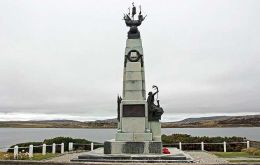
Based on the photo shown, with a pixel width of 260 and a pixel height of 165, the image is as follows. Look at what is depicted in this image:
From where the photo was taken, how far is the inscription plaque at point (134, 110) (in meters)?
20.5

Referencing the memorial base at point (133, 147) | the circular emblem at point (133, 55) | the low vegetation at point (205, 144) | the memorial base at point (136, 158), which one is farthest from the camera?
the low vegetation at point (205, 144)

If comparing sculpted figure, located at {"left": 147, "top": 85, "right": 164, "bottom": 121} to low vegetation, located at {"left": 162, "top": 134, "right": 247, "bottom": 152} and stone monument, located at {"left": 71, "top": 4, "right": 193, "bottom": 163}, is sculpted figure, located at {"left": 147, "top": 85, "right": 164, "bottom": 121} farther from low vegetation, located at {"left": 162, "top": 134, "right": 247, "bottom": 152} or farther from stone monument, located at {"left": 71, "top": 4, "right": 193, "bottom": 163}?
low vegetation, located at {"left": 162, "top": 134, "right": 247, "bottom": 152}

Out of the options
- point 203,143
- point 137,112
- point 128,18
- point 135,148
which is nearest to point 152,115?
point 137,112

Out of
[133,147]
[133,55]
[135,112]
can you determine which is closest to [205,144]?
[135,112]

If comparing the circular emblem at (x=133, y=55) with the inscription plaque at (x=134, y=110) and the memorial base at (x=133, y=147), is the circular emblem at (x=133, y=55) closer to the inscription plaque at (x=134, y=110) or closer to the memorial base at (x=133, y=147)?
the inscription plaque at (x=134, y=110)

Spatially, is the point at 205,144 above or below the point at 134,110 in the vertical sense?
below

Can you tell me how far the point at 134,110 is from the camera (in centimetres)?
2058

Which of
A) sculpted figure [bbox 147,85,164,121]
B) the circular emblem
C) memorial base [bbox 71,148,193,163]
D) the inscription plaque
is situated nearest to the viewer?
memorial base [bbox 71,148,193,163]

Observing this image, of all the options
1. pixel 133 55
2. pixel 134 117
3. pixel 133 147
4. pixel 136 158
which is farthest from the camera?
pixel 133 55

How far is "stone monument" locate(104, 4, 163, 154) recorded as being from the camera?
64.3 ft

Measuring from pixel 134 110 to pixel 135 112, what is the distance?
13cm

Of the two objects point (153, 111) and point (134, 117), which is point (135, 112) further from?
point (153, 111)

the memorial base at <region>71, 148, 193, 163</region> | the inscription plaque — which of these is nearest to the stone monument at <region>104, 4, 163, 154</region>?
the inscription plaque

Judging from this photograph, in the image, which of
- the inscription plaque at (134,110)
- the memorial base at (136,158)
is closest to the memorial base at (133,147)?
the memorial base at (136,158)
